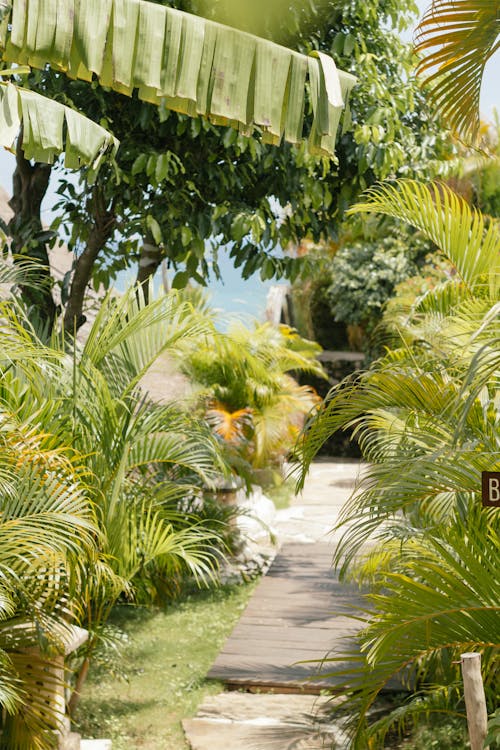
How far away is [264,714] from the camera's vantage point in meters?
5.21

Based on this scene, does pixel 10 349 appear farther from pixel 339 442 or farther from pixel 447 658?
pixel 339 442

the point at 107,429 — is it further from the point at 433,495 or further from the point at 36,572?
the point at 433,495

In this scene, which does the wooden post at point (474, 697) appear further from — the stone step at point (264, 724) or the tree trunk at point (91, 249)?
the tree trunk at point (91, 249)

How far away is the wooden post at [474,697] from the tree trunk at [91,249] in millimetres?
4659

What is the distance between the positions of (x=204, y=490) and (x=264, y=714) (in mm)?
3415

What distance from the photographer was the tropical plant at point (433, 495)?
3.32 metres

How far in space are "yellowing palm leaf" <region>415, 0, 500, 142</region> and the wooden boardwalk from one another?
2888mm

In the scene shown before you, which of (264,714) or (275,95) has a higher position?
(275,95)

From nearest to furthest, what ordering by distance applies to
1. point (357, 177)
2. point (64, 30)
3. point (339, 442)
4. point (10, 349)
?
point (64, 30) → point (10, 349) → point (357, 177) → point (339, 442)

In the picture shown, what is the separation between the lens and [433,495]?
367 centimetres

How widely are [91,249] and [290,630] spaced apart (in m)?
3.41

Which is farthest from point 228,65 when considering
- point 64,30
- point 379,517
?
point 379,517

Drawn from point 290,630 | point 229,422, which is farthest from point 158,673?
point 229,422

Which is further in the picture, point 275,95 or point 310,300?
point 310,300
